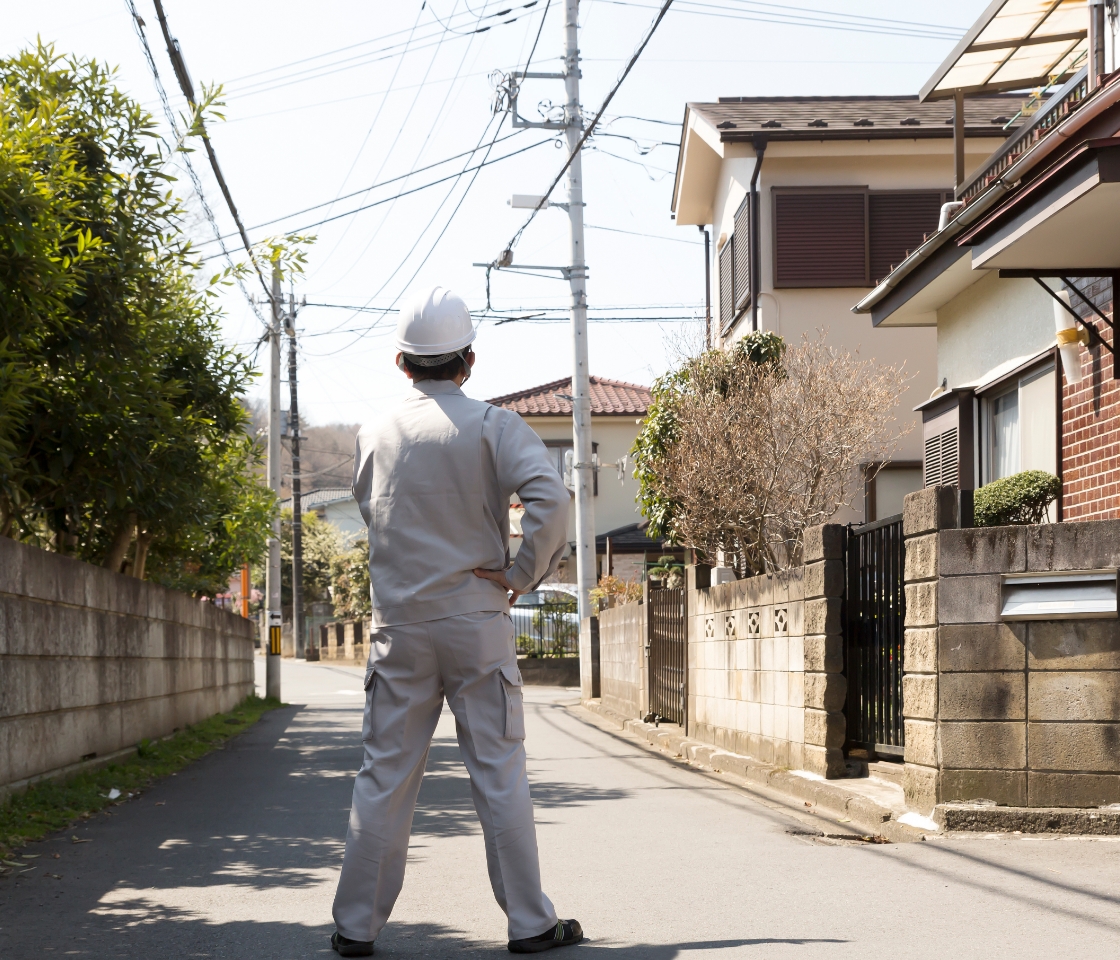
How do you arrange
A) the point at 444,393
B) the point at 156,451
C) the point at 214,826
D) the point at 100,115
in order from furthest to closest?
the point at 156,451 → the point at 100,115 → the point at 214,826 → the point at 444,393

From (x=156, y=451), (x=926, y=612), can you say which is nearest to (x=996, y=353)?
(x=926, y=612)

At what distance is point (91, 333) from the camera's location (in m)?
8.28

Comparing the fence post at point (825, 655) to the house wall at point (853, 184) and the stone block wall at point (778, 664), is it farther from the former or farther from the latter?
the house wall at point (853, 184)

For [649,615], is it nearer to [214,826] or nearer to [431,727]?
[214,826]

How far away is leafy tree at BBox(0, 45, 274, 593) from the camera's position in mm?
6703

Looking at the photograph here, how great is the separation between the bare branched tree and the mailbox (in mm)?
6271

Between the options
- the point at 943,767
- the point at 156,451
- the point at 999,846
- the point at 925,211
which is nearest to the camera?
the point at 999,846

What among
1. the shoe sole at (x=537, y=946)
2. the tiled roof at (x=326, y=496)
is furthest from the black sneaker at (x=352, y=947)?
the tiled roof at (x=326, y=496)

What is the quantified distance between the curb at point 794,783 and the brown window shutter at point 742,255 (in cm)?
721

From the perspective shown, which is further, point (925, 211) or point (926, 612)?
point (925, 211)

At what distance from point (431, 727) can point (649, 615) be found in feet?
36.4

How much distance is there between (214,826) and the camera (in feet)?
22.2

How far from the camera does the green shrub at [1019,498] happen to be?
29.8ft

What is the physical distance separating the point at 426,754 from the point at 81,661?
5.41 m
